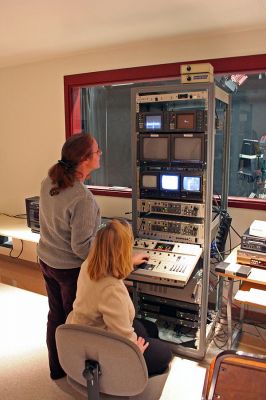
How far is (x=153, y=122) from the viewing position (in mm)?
2232

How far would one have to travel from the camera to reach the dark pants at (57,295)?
1.84 metres

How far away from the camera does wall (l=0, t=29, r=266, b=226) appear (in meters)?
2.62

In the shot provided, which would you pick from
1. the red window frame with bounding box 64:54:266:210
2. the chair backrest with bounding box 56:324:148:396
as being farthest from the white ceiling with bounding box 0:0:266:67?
the chair backrest with bounding box 56:324:148:396

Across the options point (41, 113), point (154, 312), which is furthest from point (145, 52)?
point (154, 312)

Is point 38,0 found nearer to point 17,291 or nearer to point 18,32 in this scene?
point 18,32

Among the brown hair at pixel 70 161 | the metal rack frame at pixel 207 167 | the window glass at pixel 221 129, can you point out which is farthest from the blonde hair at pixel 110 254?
the window glass at pixel 221 129

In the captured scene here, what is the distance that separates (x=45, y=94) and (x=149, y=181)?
6.02ft

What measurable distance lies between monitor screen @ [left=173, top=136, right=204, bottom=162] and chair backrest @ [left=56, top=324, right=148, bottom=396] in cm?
127

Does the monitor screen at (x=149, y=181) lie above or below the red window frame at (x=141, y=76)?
below

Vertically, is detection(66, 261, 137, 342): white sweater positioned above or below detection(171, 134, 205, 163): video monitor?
below

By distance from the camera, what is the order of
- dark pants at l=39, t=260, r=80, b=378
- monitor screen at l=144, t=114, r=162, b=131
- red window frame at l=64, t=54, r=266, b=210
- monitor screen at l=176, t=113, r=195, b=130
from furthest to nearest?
red window frame at l=64, t=54, r=266, b=210
monitor screen at l=144, t=114, r=162, b=131
monitor screen at l=176, t=113, r=195, b=130
dark pants at l=39, t=260, r=80, b=378

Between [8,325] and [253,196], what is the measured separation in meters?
2.26

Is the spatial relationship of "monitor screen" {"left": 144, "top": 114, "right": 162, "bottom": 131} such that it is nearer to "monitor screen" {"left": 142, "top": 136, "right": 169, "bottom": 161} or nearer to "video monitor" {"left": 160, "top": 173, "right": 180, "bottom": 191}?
"monitor screen" {"left": 142, "top": 136, "right": 169, "bottom": 161}

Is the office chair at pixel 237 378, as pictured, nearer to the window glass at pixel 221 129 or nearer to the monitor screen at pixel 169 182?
the monitor screen at pixel 169 182
